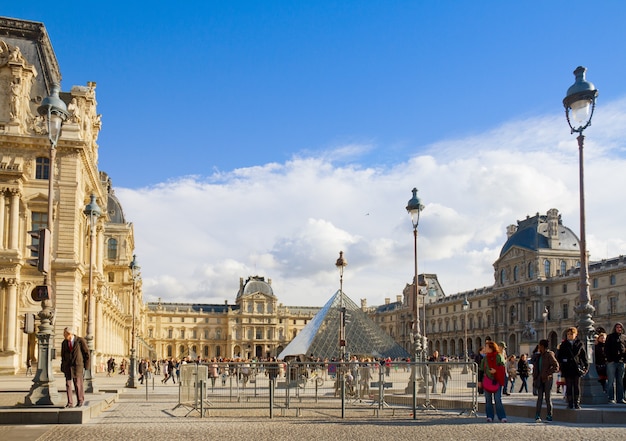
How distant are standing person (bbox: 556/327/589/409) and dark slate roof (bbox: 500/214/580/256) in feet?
278

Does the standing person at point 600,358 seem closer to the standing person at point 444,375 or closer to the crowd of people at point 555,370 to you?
the crowd of people at point 555,370

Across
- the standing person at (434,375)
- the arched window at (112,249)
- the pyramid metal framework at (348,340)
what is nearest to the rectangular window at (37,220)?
the pyramid metal framework at (348,340)

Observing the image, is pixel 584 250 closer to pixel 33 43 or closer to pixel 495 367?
pixel 495 367

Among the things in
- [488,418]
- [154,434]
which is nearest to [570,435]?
[488,418]

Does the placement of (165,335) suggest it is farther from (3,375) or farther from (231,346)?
(3,375)

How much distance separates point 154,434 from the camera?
1165 cm

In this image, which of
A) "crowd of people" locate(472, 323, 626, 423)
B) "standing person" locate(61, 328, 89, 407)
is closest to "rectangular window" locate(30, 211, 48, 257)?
"standing person" locate(61, 328, 89, 407)

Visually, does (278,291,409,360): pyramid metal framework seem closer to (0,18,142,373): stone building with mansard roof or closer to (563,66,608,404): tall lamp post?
(0,18,142,373): stone building with mansard roof

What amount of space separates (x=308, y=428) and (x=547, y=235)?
291 feet

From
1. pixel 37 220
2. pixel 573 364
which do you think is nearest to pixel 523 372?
pixel 573 364

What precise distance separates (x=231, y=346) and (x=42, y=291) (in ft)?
422

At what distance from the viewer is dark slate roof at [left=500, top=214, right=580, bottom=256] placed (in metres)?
96.1

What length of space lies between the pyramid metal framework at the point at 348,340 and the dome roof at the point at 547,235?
56092mm

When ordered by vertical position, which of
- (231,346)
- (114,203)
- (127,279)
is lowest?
(231,346)
